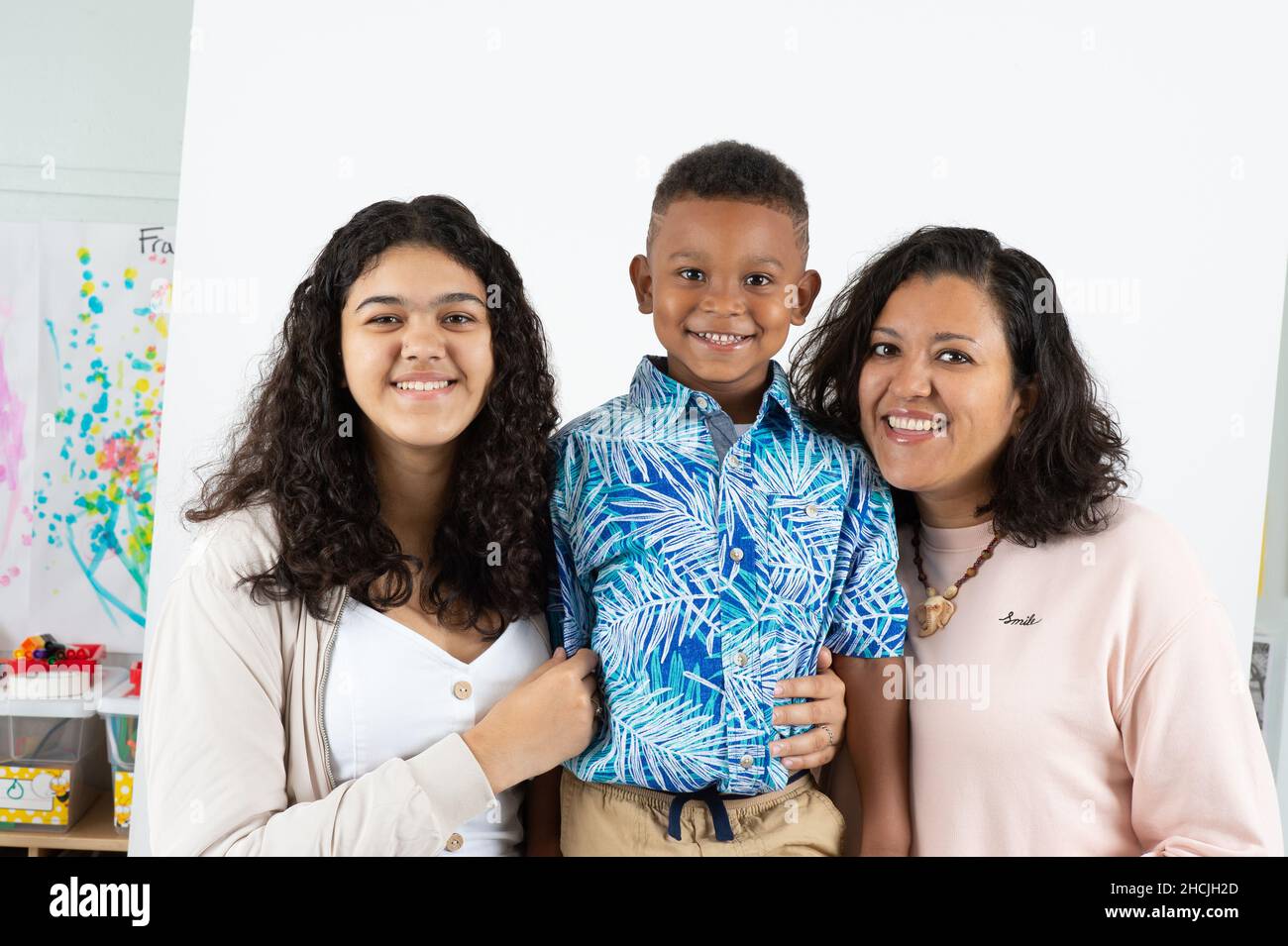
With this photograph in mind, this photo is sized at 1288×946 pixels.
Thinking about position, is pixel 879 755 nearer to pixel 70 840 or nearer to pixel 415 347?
pixel 415 347

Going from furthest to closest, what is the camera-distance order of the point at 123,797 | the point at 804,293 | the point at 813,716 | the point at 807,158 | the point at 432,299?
the point at 123,797 < the point at 807,158 < the point at 804,293 < the point at 813,716 < the point at 432,299

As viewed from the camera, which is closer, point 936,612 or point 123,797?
point 936,612

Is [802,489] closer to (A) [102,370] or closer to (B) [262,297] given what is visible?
(B) [262,297]

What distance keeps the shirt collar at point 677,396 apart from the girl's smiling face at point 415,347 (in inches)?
10.4

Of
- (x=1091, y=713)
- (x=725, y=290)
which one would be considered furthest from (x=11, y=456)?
(x=1091, y=713)

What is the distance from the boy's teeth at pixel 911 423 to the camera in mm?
1549

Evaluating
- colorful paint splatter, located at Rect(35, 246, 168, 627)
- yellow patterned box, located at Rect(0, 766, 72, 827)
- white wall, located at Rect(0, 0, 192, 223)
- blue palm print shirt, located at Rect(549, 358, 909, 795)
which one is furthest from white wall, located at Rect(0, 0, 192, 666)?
blue palm print shirt, located at Rect(549, 358, 909, 795)

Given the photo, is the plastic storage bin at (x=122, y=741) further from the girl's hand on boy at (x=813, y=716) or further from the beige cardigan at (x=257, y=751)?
the girl's hand on boy at (x=813, y=716)

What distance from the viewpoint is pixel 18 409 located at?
319 cm

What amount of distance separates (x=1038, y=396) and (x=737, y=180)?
0.56 meters

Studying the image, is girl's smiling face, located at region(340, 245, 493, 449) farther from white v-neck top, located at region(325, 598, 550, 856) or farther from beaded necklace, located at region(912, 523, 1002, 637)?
beaded necklace, located at region(912, 523, 1002, 637)

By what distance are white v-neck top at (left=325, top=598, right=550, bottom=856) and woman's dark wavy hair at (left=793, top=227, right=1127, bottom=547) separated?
82 centimetres

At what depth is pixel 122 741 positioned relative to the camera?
3049 mm
